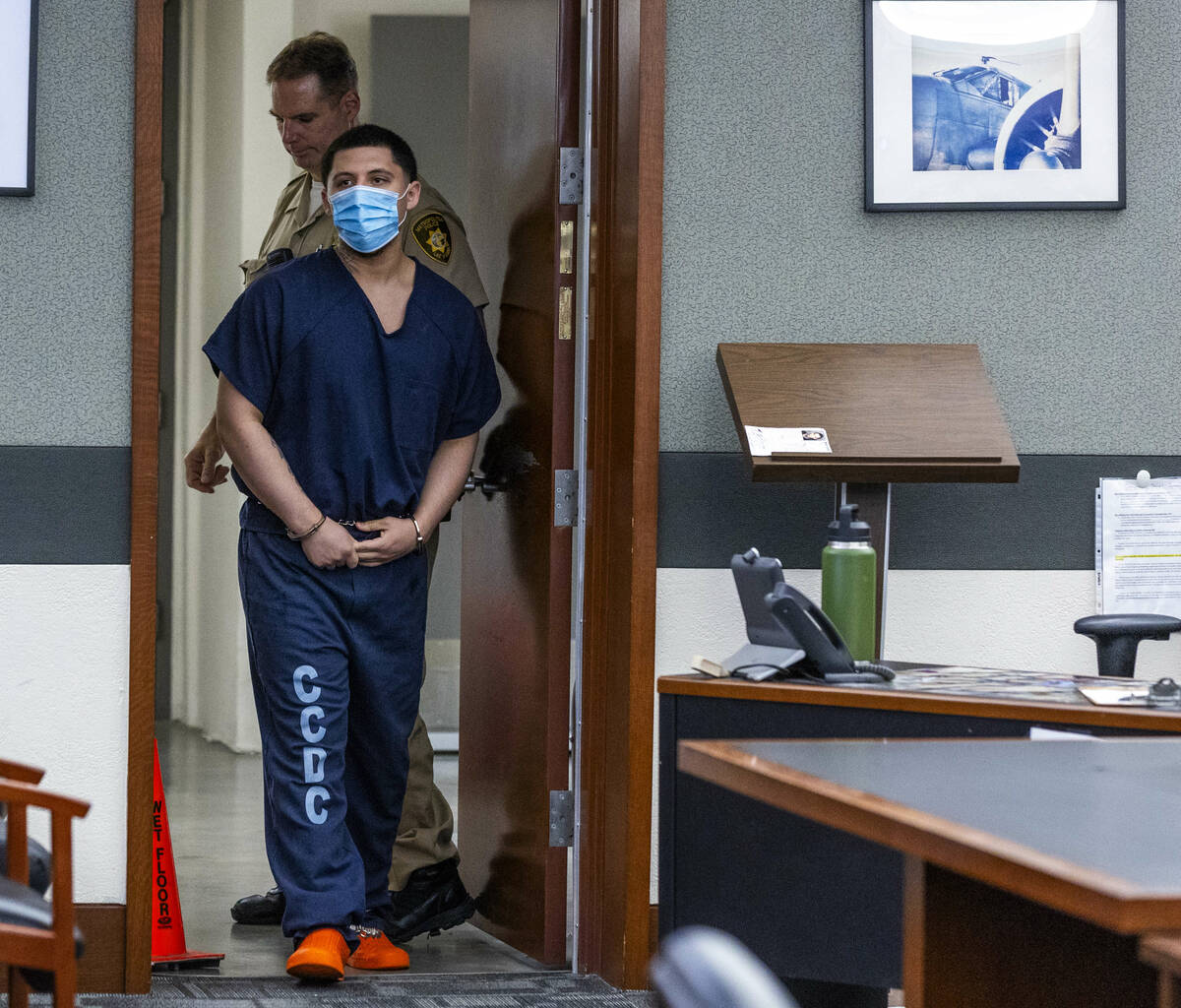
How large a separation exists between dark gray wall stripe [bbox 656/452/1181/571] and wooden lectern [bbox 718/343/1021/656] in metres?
0.22

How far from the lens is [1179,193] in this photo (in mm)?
3250

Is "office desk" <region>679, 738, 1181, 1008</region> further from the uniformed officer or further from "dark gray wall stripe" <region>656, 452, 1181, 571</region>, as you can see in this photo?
the uniformed officer

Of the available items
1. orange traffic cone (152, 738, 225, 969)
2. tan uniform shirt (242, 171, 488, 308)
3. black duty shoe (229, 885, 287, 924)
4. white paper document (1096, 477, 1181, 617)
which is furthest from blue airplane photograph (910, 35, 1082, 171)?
black duty shoe (229, 885, 287, 924)

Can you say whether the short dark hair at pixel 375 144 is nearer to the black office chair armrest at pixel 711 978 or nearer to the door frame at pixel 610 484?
the door frame at pixel 610 484

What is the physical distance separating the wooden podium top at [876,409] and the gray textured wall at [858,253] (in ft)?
0.39

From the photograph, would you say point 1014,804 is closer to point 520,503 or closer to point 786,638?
point 786,638

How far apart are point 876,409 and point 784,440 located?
0.21 meters

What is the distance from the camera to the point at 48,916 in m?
1.77

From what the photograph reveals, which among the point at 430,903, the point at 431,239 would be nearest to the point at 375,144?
the point at 431,239

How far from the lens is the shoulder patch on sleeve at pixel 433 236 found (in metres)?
3.48

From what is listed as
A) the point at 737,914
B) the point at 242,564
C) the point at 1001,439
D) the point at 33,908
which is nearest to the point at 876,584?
the point at 1001,439

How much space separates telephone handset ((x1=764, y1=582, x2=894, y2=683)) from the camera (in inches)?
88.7

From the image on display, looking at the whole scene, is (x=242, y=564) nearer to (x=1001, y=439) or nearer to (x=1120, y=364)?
(x=1001, y=439)

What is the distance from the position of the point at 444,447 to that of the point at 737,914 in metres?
1.36
